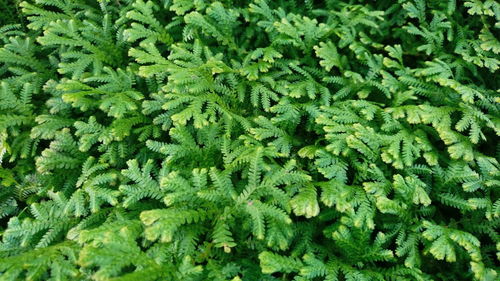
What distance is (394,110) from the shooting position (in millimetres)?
3123

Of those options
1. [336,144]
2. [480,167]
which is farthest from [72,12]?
[480,167]

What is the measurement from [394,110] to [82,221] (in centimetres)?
246

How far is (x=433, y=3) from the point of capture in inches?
145

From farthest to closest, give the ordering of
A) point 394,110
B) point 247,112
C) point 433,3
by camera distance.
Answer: point 433,3, point 247,112, point 394,110

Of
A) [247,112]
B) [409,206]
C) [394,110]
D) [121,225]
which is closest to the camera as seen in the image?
[121,225]

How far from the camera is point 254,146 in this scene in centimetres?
304

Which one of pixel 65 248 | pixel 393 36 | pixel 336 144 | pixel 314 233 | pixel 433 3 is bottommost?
pixel 314 233

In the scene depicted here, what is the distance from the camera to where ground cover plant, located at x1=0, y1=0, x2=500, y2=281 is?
106 inches

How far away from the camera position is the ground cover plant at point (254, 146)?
2693 mm

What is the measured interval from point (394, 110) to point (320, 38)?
0.94 m

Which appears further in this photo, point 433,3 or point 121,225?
point 433,3

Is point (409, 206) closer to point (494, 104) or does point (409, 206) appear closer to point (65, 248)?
point (494, 104)

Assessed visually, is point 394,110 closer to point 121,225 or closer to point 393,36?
point 393,36

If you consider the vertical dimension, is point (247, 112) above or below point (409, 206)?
above
